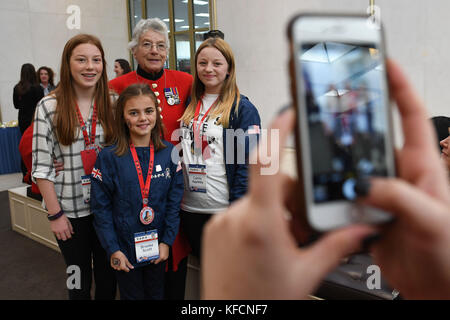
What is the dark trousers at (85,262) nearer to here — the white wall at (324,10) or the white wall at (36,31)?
the white wall at (324,10)

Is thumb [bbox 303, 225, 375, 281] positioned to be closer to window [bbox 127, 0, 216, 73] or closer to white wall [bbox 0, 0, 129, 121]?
window [bbox 127, 0, 216, 73]

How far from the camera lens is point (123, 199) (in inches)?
76.9

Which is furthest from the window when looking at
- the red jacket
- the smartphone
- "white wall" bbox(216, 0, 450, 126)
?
the smartphone

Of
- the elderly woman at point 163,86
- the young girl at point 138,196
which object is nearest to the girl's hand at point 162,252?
the young girl at point 138,196

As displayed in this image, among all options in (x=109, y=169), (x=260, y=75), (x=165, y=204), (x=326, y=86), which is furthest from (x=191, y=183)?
(x=260, y=75)

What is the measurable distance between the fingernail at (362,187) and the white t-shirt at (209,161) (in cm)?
158

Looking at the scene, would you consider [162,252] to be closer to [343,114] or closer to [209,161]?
[209,161]

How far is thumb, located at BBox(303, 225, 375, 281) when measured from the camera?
16.9 inches

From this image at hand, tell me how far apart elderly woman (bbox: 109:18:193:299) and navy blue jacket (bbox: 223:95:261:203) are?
0.38 m

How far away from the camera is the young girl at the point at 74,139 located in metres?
1.90

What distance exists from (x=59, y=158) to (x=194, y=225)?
0.83 metres

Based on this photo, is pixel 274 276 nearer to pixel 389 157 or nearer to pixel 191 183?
pixel 389 157

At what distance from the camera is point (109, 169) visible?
195cm

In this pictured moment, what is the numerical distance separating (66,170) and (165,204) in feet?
1.82
